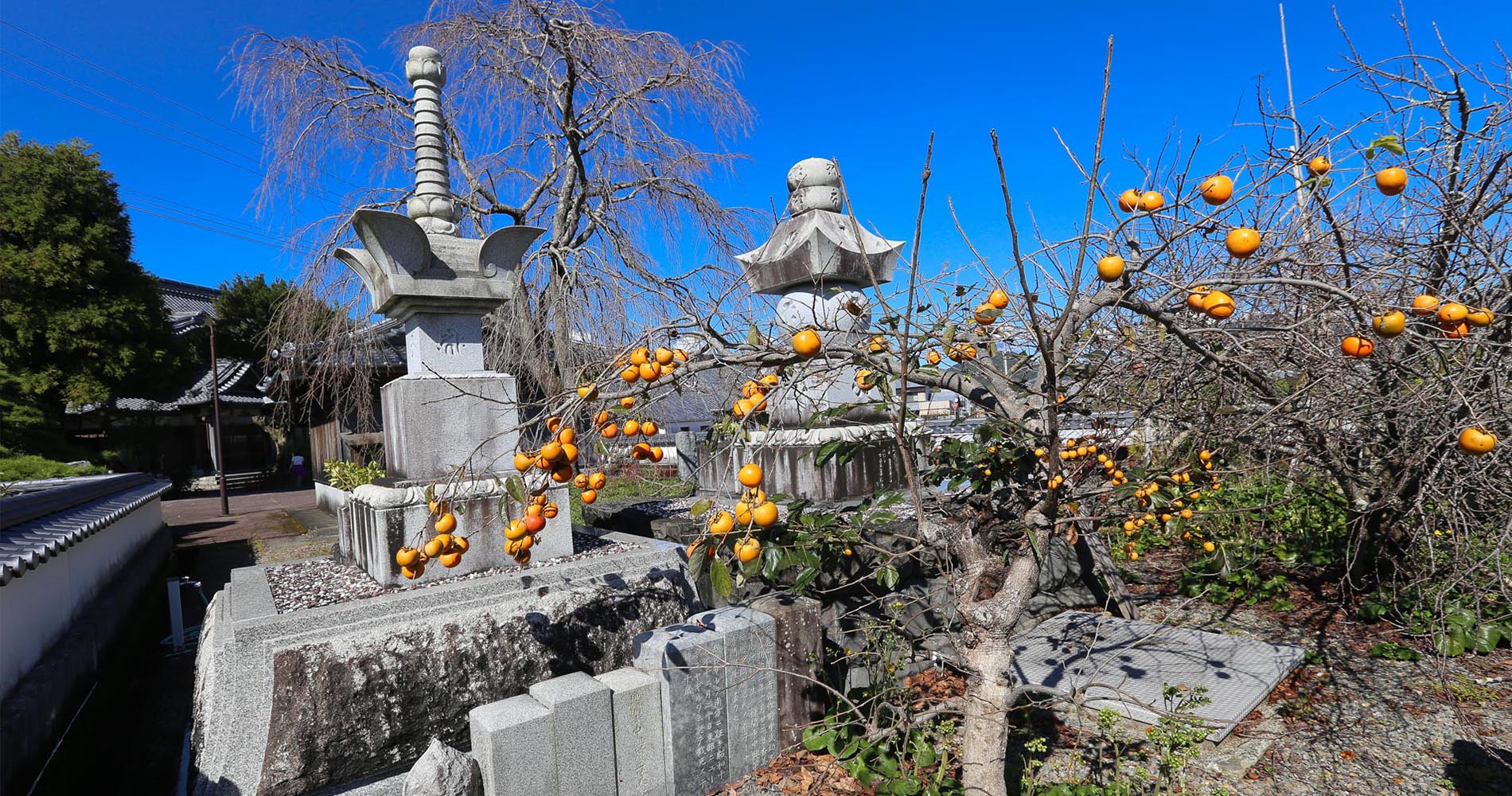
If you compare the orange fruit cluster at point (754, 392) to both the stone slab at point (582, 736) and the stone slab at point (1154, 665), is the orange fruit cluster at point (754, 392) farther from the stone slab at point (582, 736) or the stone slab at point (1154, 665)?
the stone slab at point (1154, 665)

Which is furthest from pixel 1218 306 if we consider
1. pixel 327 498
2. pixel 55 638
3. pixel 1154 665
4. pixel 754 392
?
pixel 327 498

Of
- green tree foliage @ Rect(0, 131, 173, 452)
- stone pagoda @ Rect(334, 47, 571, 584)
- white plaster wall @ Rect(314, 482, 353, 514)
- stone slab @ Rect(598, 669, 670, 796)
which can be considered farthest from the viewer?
green tree foliage @ Rect(0, 131, 173, 452)

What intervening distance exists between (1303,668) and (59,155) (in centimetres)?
1974

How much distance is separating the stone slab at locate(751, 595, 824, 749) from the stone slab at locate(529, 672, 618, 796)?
72cm

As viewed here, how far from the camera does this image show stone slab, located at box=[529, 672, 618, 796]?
2355 millimetres

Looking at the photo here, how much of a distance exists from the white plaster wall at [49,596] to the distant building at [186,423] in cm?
1036

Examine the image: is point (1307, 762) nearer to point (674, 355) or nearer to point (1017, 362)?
point (1017, 362)

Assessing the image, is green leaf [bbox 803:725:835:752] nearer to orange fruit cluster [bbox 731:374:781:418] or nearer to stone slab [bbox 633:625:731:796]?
stone slab [bbox 633:625:731:796]

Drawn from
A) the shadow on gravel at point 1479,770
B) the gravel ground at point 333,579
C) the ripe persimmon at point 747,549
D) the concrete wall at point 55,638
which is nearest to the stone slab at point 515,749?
the gravel ground at point 333,579

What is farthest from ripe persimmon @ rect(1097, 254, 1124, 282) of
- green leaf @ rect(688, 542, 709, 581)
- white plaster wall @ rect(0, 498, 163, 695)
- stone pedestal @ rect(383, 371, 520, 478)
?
white plaster wall @ rect(0, 498, 163, 695)

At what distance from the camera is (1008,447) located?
2232 mm

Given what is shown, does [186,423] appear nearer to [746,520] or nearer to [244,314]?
[244,314]

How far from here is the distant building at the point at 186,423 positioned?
15.1m

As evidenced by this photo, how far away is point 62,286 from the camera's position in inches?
508
